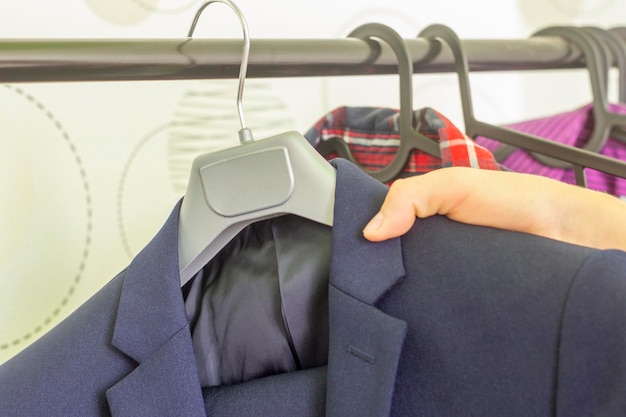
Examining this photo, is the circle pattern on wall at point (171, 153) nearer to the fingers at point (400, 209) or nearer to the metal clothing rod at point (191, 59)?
the metal clothing rod at point (191, 59)

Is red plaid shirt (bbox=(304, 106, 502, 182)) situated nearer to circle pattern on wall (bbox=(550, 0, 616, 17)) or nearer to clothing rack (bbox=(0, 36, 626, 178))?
clothing rack (bbox=(0, 36, 626, 178))

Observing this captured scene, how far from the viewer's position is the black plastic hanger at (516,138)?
56cm

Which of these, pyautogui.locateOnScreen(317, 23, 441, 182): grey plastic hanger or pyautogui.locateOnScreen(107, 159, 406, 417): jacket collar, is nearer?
pyautogui.locateOnScreen(107, 159, 406, 417): jacket collar

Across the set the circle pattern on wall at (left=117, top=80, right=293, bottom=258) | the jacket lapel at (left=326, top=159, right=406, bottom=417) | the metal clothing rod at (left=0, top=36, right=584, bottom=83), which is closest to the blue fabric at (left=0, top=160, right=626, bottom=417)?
the jacket lapel at (left=326, top=159, right=406, bottom=417)

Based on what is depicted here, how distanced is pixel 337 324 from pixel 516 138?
10.8 inches

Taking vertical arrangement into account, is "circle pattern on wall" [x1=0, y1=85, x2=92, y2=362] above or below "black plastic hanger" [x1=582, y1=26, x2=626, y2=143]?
below

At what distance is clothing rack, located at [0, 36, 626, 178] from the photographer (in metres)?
0.47

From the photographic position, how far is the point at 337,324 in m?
0.47

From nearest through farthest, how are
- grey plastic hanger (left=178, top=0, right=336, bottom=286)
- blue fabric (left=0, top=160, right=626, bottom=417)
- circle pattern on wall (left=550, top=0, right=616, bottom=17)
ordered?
blue fabric (left=0, top=160, right=626, bottom=417) < grey plastic hanger (left=178, top=0, right=336, bottom=286) < circle pattern on wall (left=550, top=0, right=616, bottom=17)

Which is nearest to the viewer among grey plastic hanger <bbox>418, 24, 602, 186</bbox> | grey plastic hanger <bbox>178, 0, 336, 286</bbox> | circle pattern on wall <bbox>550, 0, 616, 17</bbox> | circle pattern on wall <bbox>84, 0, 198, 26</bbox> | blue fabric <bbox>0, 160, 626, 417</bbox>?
blue fabric <bbox>0, 160, 626, 417</bbox>

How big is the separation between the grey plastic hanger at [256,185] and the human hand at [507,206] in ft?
0.18

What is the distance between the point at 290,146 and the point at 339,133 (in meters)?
0.23

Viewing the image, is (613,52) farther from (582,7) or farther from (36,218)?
(36,218)

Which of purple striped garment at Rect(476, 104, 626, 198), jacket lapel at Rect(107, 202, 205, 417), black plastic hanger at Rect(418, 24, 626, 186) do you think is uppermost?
black plastic hanger at Rect(418, 24, 626, 186)
